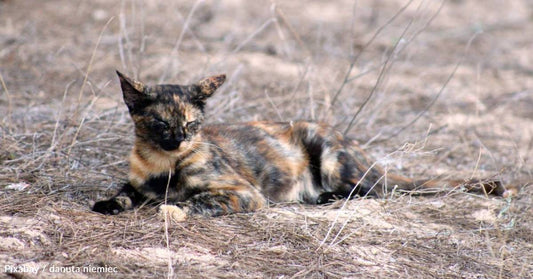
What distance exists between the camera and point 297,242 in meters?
→ 4.20

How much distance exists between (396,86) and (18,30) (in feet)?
17.5

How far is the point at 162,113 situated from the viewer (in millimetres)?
4438

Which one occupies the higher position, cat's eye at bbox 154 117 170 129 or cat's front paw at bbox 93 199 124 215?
cat's eye at bbox 154 117 170 129

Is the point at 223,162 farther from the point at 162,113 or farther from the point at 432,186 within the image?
the point at 432,186

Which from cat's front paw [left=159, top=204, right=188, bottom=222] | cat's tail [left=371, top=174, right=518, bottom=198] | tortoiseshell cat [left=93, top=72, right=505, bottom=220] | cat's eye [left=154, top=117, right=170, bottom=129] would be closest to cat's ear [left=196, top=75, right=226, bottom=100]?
tortoiseshell cat [left=93, top=72, right=505, bottom=220]

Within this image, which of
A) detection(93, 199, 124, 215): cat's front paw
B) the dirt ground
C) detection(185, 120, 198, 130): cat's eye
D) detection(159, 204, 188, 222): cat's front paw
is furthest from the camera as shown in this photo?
detection(185, 120, 198, 130): cat's eye

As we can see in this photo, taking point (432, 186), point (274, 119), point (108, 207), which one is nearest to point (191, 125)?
point (108, 207)

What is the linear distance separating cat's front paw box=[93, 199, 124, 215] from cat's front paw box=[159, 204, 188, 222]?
323 mm

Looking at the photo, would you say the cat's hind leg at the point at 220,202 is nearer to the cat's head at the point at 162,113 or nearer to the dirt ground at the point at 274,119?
the dirt ground at the point at 274,119

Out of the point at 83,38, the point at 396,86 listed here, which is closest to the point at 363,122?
the point at 396,86

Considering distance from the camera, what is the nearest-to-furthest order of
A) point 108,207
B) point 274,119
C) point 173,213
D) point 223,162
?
point 173,213 < point 108,207 < point 223,162 < point 274,119

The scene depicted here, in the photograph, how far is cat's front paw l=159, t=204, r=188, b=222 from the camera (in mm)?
4277

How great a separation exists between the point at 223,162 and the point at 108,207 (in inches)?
38.3

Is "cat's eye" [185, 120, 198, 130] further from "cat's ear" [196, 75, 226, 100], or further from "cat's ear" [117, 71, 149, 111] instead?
"cat's ear" [117, 71, 149, 111]
